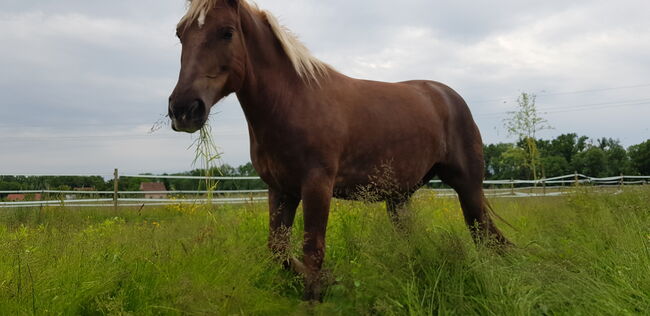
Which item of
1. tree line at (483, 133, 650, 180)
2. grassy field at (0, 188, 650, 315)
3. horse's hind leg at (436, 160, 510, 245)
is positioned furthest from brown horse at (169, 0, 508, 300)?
tree line at (483, 133, 650, 180)

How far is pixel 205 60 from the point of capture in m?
2.92

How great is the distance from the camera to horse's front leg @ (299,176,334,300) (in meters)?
3.12

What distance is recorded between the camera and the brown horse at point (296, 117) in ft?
Result: 9.74

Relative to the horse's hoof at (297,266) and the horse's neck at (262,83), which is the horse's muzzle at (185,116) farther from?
the horse's hoof at (297,266)

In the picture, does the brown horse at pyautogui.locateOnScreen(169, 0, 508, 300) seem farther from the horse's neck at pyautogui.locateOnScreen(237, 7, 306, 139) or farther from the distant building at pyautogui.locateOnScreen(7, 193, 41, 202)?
the distant building at pyautogui.locateOnScreen(7, 193, 41, 202)

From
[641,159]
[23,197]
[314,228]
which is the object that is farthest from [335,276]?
[641,159]

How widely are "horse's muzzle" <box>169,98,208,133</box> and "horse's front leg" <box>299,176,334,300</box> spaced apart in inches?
33.0

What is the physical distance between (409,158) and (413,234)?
3.62 ft

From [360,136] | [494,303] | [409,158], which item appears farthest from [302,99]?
[494,303]

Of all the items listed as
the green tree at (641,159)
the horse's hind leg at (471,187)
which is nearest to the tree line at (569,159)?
the green tree at (641,159)

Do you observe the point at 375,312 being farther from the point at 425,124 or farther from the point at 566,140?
the point at 566,140

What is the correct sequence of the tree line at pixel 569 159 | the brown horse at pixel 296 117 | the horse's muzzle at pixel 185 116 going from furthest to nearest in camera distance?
the tree line at pixel 569 159 < the brown horse at pixel 296 117 < the horse's muzzle at pixel 185 116

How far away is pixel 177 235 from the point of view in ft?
12.3

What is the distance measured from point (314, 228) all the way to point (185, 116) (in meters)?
1.13
